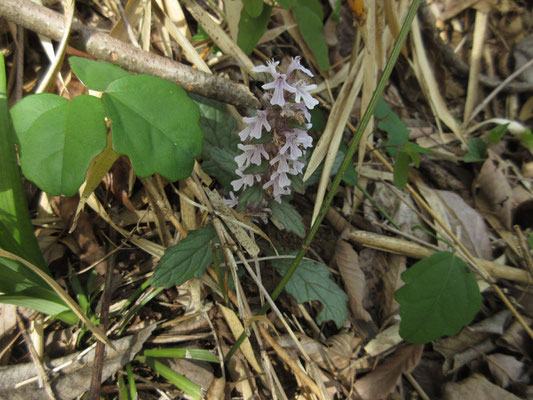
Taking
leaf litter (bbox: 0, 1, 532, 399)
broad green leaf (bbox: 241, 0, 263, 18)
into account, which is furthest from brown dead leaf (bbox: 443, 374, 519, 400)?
broad green leaf (bbox: 241, 0, 263, 18)

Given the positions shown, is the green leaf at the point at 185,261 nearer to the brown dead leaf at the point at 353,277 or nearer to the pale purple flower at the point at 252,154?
the pale purple flower at the point at 252,154

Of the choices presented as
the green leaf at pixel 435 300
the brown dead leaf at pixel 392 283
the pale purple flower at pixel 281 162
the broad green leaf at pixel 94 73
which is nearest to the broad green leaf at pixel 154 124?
the broad green leaf at pixel 94 73

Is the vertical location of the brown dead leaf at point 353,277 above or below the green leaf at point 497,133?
below

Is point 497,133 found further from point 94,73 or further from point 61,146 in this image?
point 61,146

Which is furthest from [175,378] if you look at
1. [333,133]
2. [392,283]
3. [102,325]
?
[333,133]

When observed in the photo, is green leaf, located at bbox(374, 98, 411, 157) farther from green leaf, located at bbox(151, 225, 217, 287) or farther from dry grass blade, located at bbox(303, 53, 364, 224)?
green leaf, located at bbox(151, 225, 217, 287)

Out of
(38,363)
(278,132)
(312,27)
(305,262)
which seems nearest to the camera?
(278,132)
